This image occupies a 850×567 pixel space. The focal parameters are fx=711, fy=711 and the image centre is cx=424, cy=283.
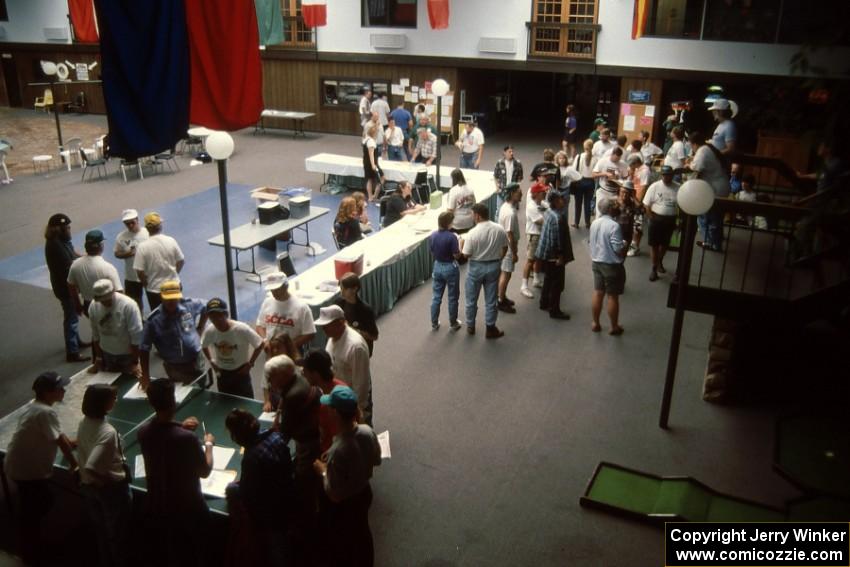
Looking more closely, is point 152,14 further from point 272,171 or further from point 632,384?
point 272,171

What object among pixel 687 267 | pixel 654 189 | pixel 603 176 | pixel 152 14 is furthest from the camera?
pixel 603 176

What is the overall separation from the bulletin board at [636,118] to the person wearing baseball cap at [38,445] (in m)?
16.7

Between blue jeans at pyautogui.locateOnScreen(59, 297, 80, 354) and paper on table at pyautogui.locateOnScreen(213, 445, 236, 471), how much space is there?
3.84m

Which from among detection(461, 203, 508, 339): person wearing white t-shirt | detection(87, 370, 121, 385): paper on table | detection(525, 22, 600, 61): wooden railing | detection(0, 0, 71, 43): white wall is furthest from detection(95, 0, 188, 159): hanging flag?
detection(0, 0, 71, 43): white wall

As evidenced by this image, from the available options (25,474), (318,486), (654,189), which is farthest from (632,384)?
(25,474)

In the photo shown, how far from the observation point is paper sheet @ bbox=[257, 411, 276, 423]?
18.9ft

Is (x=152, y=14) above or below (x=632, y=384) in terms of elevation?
above

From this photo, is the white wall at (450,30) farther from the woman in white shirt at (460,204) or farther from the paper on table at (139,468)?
the paper on table at (139,468)

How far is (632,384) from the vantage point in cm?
802

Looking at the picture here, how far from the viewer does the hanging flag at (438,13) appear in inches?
718

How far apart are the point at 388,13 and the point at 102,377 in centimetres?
1739

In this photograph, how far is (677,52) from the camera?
1797 centimetres

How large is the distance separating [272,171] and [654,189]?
34.7 ft

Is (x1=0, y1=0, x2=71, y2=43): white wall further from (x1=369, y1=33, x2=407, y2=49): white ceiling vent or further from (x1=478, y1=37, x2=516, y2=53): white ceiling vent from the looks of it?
(x1=478, y1=37, x2=516, y2=53): white ceiling vent
